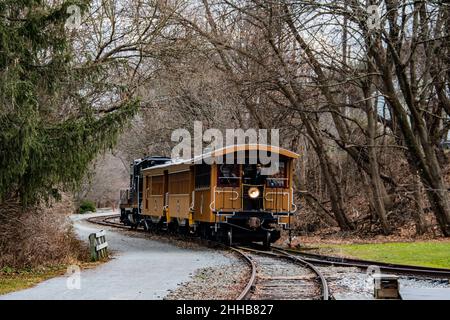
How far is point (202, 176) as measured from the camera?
26.3m

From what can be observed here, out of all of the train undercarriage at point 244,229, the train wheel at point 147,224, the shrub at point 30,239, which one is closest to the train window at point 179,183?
the train undercarriage at point 244,229

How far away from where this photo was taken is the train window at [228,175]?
25.0 m

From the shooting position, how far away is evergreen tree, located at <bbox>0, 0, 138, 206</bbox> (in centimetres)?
1550

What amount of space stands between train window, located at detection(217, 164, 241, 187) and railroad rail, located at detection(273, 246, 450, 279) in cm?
334

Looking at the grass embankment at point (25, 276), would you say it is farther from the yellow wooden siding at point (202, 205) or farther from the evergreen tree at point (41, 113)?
the yellow wooden siding at point (202, 205)

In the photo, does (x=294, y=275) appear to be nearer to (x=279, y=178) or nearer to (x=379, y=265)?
(x=379, y=265)

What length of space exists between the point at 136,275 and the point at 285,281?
333 cm

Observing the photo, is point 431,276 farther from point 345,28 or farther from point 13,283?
point 345,28

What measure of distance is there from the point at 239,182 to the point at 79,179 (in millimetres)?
8582

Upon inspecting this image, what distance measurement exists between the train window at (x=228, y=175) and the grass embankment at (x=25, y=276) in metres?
6.97

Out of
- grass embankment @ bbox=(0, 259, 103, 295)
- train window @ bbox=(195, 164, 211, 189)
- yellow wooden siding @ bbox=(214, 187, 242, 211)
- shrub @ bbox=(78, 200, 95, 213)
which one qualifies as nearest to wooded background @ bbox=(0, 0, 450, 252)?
grass embankment @ bbox=(0, 259, 103, 295)

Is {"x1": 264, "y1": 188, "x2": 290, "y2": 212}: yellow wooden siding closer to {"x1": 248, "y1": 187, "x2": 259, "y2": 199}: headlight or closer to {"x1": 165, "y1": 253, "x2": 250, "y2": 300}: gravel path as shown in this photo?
{"x1": 248, "y1": 187, "x2": 259, "y2": 199}: headlight

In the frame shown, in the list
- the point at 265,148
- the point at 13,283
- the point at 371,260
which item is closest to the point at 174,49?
the point at 265,148

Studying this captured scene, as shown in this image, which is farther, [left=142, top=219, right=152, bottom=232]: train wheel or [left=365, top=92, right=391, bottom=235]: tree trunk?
[left=142, top=219, right=152, bottom=232]: train wheel
